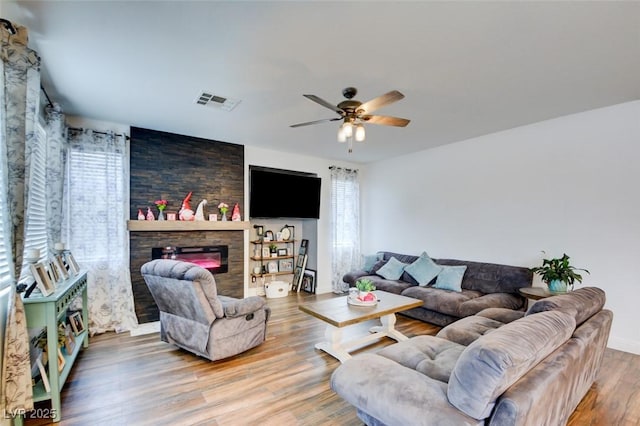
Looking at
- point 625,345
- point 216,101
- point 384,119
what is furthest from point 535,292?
point 216,101

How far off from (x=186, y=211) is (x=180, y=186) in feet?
1.33

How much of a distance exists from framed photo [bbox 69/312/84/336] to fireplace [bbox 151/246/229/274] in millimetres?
1167

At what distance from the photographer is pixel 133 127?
13.9ft

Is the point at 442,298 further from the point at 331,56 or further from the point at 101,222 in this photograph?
the point at 101,222

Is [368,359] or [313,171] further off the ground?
[313,171]

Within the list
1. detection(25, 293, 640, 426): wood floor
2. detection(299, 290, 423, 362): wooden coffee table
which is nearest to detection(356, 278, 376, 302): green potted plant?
detection(299, 290, 423, 362): wooden coffee table

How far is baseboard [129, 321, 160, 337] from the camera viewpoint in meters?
3.83

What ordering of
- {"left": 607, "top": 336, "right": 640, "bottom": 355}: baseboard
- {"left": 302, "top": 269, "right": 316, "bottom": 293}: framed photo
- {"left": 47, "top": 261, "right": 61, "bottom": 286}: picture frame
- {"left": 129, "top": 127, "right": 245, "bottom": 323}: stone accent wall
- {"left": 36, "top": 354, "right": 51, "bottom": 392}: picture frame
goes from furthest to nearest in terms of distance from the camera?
{"left": 302, "top": 269, "right": 316, "bottom": 293}: framed photo, {"left": 129, "top": 127, "right": 245, "bottom": 323}: stone accent wall, {"left": 607, "top": 336, "right": 640, "bottom": 355}: baseboard, {"left": 47, "top": 261, "right": 61, "bottom": 286}: picture frame, {"left": 36, "top": 354, "right": 51, "bottom": 392}: picture frame

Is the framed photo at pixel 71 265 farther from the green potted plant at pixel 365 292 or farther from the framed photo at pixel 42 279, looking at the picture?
the green potted plant at pixel 365 292

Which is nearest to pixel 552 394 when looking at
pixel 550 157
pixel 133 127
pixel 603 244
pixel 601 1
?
pixel 601 1

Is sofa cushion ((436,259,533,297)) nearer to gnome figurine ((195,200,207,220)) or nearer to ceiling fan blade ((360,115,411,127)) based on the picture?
ceiling fan blade ((360,115,411,127))

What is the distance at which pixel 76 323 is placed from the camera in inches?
125

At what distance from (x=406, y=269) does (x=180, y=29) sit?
447cm

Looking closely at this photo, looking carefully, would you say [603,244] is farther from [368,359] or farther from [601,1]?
[368,359]
